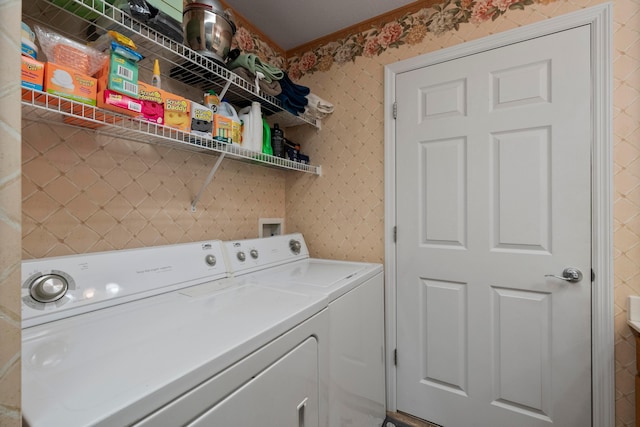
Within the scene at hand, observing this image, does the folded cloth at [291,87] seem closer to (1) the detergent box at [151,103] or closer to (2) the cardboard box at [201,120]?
(2) the cardboard box at [201,120]

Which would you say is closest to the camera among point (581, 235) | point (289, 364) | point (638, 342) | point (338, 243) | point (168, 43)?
point (289, 364)

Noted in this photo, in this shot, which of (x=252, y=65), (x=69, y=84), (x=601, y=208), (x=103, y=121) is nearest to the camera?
(x=69, y=84)

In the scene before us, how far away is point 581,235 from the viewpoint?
1.41 metres

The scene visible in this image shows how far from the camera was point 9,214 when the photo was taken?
1.34 ft

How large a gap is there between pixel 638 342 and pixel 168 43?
2.37 metres

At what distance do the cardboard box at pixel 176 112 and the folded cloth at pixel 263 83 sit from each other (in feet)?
1.45

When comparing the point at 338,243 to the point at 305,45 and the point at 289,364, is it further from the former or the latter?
the point at 305,45

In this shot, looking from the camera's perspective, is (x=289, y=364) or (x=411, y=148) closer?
(x=289, y=364)

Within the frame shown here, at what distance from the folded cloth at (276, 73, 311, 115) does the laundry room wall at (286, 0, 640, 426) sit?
0.97 feet

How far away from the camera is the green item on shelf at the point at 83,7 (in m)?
0.92

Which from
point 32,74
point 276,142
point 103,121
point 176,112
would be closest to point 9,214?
point 32,74

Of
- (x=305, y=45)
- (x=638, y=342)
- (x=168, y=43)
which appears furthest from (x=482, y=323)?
(x=305, y=45)

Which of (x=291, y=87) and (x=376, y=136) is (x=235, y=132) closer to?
(x=291, y=87)

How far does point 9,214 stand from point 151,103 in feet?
2.59
